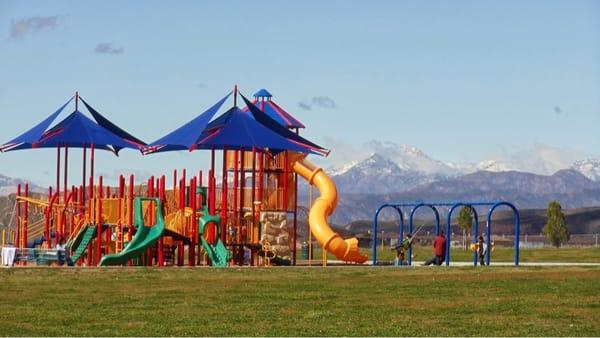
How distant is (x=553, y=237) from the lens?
12206cm

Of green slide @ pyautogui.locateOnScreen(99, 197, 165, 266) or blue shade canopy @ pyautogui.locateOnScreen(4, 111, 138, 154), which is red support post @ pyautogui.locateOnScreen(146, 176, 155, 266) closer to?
green slide @ pyautogui.locateOnScreen(99, 197, 165, 266)

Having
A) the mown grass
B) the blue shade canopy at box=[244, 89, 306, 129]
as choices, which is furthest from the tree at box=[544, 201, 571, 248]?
the blue shade canopy at box=[244, 89, 306, 129]

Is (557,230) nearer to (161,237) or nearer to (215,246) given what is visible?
(215,246)

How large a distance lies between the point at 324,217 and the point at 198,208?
6.50 meters

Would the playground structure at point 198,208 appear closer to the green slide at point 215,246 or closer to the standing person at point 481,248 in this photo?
the green slide at point 215,246

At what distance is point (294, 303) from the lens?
91.1ft

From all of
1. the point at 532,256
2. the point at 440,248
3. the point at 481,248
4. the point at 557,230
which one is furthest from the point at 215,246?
the point at 557,230

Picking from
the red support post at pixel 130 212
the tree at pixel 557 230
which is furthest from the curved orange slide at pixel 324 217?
the tree at pixel 557 230

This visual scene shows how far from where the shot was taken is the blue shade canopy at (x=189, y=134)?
48938 mm

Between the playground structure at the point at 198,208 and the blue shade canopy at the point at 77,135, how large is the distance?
53 millimetres

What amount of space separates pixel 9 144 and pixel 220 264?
1063 centimetres

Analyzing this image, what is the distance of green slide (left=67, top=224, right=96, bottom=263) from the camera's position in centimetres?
4753

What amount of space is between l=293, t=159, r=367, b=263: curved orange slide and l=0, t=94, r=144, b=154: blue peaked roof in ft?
22.3

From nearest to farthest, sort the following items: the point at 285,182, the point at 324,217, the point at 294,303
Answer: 1. the point at 294,303
2. the point at 285,182
3. the point at 324,217
